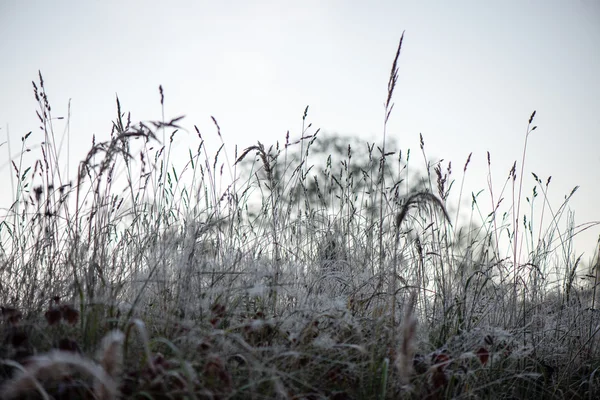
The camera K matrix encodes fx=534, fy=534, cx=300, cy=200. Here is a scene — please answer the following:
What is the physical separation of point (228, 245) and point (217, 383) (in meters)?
1.48

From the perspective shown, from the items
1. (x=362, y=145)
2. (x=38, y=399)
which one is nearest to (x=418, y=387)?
(x=38, y=399)

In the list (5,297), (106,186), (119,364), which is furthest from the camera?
(106,186)

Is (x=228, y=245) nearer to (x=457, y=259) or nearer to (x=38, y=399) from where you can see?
(x=457, y=259)

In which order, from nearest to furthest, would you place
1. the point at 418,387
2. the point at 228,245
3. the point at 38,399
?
the point at 38,399 → the point at 418,387 → the point at 228,245

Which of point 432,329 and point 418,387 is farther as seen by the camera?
point 432,329

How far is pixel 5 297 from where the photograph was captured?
2252mm

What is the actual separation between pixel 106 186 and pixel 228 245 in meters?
0.79

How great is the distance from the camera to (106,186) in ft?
8.23

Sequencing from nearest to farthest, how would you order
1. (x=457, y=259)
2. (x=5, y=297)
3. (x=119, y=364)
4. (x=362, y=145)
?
1. (x=119, y=364)
2. (x=5, y=297)
3. (x=457, y=259)
4. (x=362, y=145)

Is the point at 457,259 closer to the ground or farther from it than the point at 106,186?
closer to the ground

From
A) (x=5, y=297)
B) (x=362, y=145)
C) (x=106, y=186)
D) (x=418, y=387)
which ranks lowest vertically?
(x=418, y=387)

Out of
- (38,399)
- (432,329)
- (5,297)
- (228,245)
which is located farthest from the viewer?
(228,245)

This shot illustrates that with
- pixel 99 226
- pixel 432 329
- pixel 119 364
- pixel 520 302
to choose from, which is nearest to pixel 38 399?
pixel 119 364

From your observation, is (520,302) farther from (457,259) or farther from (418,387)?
(418,387)
